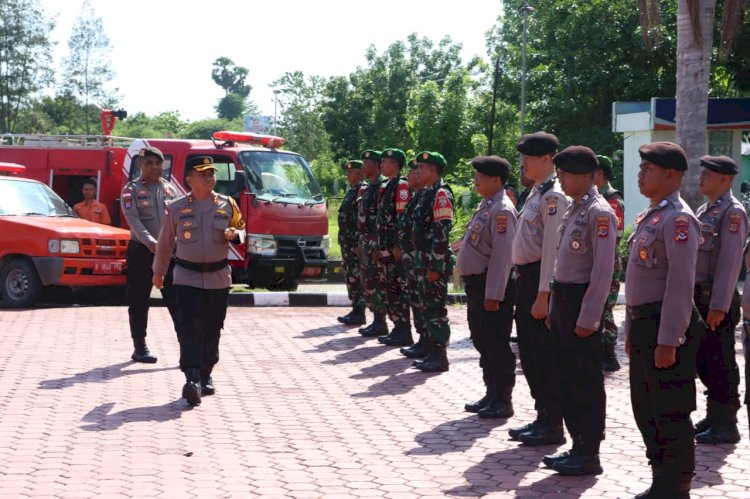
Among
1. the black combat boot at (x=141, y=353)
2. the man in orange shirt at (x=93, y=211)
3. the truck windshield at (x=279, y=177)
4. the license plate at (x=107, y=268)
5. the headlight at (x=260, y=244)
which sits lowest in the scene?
the black combat boot at (x=141, y=353)

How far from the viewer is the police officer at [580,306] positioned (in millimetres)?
5883

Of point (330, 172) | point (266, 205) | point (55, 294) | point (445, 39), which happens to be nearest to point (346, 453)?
point (266, 205)

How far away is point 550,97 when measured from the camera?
37.3 m

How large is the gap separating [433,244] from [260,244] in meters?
6.64

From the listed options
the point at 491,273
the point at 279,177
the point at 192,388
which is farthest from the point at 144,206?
the point at 279,177

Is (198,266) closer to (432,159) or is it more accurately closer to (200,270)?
(200,270)

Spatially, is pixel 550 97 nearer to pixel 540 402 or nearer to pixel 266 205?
pixel 266 205

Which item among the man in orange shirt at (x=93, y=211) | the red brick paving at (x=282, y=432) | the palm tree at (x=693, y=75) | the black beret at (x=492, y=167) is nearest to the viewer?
the red brick paving at (x=282, y=432)

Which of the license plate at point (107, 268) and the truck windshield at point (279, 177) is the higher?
the truck windshield at point (279, 177)

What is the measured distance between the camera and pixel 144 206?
1016cm

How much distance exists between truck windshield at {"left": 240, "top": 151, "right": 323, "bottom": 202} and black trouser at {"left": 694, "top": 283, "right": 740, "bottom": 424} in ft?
31.5

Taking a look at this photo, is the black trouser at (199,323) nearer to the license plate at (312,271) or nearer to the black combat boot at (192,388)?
the black combat boot at (192,388)

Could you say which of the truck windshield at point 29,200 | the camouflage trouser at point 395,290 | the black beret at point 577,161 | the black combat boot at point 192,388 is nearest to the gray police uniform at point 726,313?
the black beret at point 577,161

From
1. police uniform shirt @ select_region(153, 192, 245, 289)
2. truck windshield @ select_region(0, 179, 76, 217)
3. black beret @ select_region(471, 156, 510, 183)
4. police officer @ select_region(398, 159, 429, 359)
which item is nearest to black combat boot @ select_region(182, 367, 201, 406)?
police uniform shirt @ select_region(153, 192, 245, 289)
